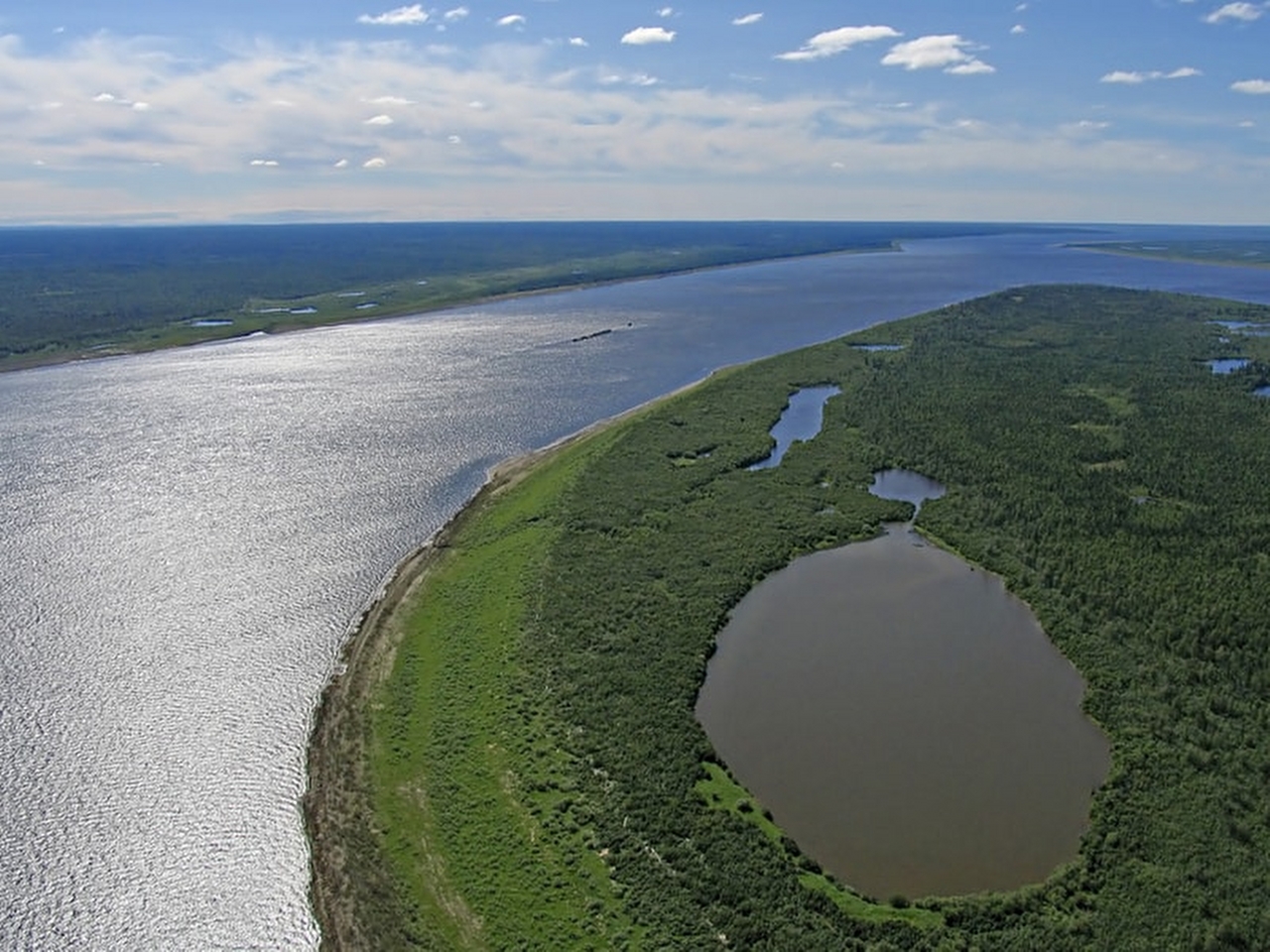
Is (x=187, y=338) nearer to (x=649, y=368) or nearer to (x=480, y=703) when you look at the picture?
(x=649, y=368)

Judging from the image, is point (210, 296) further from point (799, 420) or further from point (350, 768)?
point (350, 768)

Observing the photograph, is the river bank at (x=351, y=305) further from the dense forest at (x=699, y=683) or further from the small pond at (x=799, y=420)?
the small pond at (x=799, y=420)

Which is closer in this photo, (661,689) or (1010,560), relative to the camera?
(661,689)

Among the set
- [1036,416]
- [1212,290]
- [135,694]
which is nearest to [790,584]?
[135,694]

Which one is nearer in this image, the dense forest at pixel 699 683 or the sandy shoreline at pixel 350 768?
the dense forest at pixel 699 683

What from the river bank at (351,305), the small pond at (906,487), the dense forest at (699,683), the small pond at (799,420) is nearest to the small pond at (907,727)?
the dense forest at (699,683)

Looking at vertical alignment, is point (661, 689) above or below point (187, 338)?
below

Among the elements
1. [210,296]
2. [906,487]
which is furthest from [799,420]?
[210,296]
